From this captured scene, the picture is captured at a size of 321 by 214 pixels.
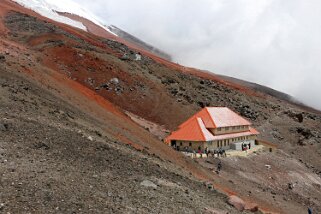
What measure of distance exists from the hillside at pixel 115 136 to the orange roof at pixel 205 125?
8.23 feet

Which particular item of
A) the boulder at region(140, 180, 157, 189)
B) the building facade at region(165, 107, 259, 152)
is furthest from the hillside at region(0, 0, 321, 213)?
the building facade at region(165, 107, 259, 152)

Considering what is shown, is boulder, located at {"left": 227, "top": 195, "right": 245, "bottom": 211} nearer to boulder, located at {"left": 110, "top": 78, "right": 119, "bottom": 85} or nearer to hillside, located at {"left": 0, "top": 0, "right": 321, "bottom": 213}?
→ hillside, located at {"left": 0, "top": 0, "right": 321, "bottom": 213}

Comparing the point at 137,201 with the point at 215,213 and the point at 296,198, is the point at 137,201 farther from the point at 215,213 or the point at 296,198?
the point at 296,198

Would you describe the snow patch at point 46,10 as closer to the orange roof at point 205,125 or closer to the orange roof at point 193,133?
the orange roof at point 205,125

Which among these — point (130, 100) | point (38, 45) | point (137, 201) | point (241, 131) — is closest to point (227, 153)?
point (241, 131)

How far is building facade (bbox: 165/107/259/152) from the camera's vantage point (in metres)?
42.0

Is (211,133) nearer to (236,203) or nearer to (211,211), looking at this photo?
(236,203)

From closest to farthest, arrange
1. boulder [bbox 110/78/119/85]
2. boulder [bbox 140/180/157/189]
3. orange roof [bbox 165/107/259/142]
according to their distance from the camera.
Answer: boulder [bbox 140/180/157/189] → orange roof [bbox 165/107/259/142] → boulder [bbox 110/78/119/85]

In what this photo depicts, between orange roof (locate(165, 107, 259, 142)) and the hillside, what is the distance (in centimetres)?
251

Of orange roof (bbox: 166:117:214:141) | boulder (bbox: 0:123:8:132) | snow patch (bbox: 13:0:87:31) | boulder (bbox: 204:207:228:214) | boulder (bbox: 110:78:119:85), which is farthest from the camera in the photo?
snow patch (bbox: 13:0:87:31)

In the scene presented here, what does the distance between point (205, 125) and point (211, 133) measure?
118 centimetres

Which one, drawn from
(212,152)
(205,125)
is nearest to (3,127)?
(212,152)

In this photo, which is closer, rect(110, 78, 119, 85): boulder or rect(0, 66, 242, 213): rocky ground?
rect(0, 66, 242, 213): rocky ground

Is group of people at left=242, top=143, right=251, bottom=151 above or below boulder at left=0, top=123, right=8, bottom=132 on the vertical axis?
below
